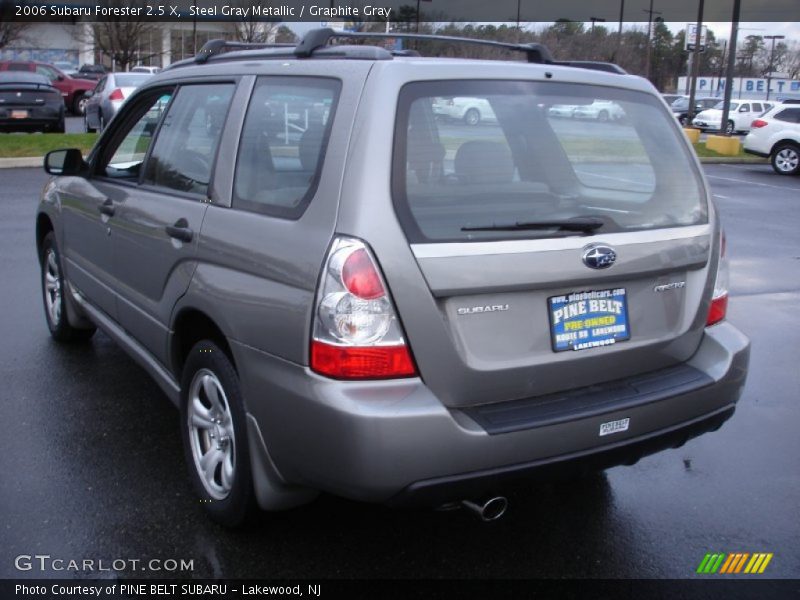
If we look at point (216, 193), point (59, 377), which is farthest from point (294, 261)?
point (59, 377)

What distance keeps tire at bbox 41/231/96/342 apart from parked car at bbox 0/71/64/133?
15.5 m

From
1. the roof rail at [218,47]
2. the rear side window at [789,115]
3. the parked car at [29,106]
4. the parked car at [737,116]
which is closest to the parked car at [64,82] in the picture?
the parked car at [29,106]

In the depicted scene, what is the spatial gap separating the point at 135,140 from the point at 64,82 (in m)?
29.8

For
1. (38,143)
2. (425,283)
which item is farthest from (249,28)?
(425,283)

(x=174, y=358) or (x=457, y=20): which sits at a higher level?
(x=457, y=20)

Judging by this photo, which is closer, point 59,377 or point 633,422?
point 633,422

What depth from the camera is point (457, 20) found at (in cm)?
4681

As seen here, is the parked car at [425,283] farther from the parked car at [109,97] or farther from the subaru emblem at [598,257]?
the parked car at [109,97]

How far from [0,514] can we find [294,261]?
1.71 metres

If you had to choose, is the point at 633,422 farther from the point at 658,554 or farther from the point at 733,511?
the point at 733,511

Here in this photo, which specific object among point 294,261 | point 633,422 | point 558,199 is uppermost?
point 558,199

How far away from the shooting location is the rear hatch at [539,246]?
274 cm

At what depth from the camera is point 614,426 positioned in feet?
9.69

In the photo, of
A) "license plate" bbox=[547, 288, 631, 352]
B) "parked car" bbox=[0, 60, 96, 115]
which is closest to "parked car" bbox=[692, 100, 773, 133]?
"parked car" bbox=[0, 60, 96, 115]
